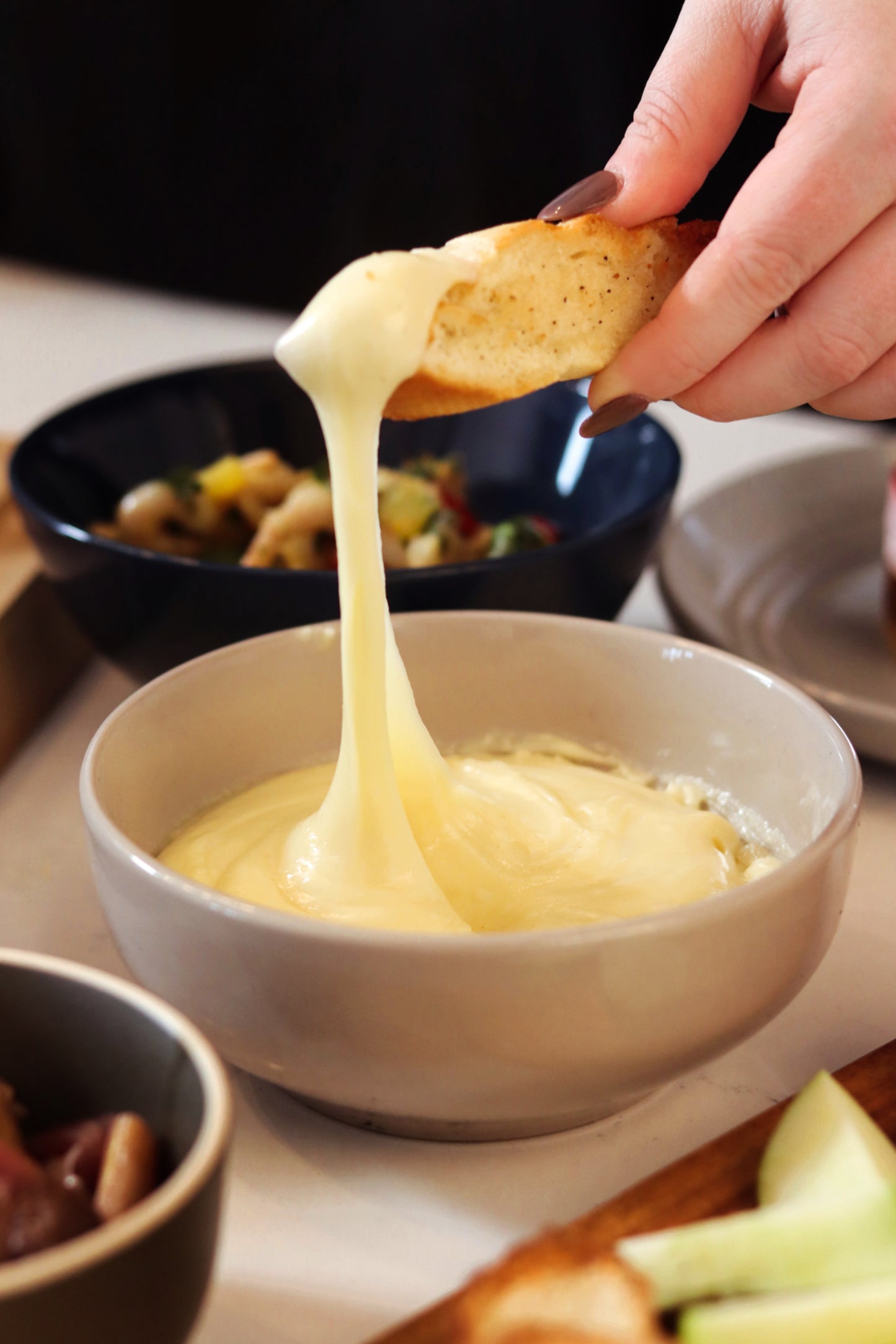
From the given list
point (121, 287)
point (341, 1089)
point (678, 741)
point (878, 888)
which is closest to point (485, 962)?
point (341, 1089)

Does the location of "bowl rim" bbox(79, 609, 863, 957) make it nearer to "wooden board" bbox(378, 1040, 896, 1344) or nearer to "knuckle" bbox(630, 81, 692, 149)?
"wooden board" bbox(378, 1040, 896, 1344)

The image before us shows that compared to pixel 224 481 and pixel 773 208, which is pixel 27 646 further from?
pixel 773 208

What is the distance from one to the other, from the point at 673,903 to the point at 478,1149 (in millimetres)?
176

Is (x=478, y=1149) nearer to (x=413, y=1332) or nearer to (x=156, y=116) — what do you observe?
(x=413, y=1332)

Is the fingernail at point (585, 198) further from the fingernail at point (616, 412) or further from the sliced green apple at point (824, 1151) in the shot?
the sliced green apple at point (824, 1151)

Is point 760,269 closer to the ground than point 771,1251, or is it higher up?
higher up

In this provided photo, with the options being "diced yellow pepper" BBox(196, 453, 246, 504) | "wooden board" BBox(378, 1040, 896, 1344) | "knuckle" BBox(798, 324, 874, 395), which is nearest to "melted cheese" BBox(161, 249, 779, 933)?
"wooden board" BBox(378, 1040, 896, 1344)

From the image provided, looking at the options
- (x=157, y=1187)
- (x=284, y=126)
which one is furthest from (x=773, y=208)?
(x=284, y=126)

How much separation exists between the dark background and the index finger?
158 cm

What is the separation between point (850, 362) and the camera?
931 mm

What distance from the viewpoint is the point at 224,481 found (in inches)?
52.4

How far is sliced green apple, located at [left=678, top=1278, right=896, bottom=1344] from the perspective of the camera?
513mm

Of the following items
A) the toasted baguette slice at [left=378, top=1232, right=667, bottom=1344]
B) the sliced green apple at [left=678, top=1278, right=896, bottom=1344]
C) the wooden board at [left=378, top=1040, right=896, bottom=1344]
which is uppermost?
the toasted baguette slice at [left=378, top=1232, right=667, bottom=1344]

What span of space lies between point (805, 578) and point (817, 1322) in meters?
1.04
